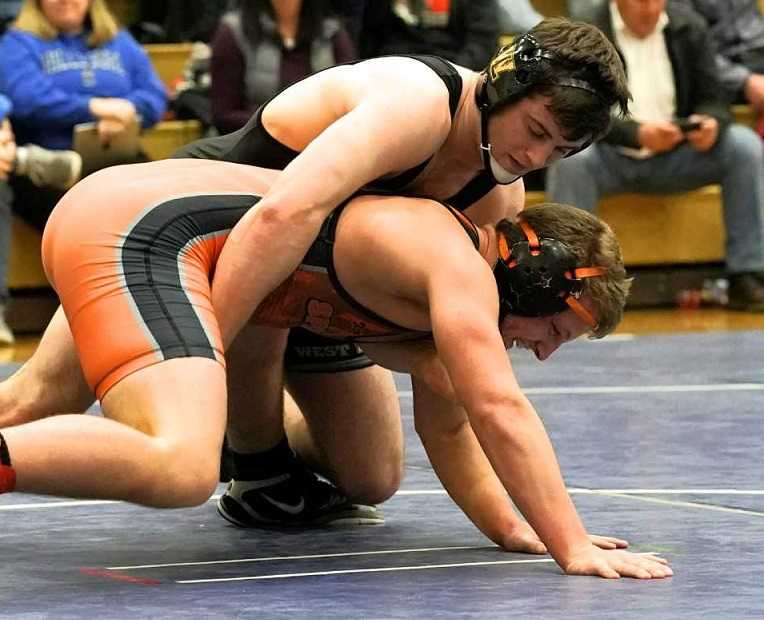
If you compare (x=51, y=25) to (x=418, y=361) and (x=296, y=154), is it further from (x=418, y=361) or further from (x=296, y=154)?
(x=418, y=361)

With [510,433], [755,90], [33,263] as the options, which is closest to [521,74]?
[510,433]

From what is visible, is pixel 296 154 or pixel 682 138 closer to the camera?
pixel 296 154

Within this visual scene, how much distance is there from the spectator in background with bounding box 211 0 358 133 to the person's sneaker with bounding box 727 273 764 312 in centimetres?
187

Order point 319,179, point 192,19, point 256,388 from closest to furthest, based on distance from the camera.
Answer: point 319,179
point 256,388
point 192,19

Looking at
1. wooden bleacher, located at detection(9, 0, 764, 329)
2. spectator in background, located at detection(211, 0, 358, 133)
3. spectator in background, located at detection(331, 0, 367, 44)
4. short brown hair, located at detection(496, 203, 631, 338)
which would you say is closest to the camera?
short brown hair, located at detection(496, 203, 631, 338)

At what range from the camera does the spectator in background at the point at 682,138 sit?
7105 millimetres

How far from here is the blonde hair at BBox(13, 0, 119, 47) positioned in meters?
6.51

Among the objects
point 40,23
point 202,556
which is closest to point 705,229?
point 40,23

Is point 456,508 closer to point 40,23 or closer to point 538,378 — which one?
point 538,378

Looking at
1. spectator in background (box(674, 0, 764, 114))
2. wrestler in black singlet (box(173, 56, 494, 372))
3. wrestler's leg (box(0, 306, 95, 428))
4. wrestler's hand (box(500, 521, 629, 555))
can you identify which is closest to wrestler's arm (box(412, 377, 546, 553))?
wrestler's hand (box(500, 521, 629, 555))

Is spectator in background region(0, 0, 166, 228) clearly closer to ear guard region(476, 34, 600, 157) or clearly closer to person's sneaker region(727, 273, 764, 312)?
person's sneaker region(727, 273, 764, 312)

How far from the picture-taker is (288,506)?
3650mm

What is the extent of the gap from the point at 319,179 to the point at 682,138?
4365 mm

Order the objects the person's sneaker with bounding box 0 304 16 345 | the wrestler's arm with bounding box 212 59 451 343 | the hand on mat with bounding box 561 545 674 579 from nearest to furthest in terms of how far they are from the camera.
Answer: the hand on mat with bounding box 561 545 674 579
the wrestler's arm with bounding box 212 59 451 343
the person's sneaker with bounding box 0 304 16 345
